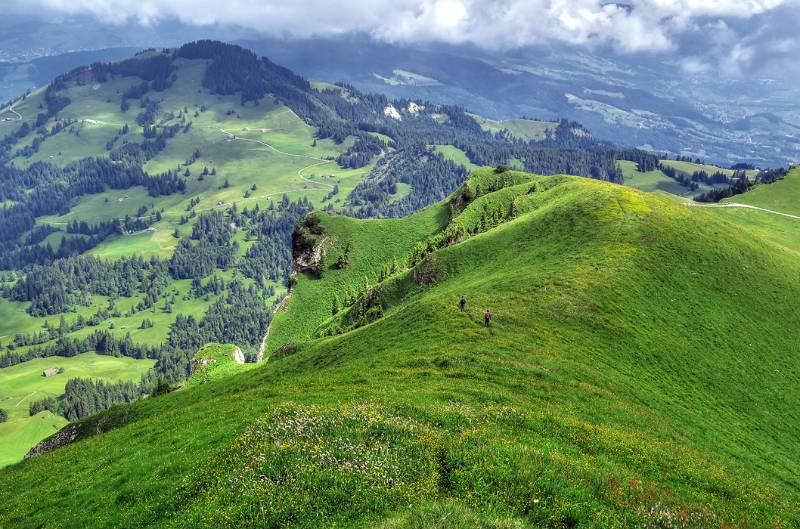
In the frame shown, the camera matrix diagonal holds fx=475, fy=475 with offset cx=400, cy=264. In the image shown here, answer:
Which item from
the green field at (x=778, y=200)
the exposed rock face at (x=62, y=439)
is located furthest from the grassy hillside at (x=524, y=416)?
the green field at (x=778, y=200)

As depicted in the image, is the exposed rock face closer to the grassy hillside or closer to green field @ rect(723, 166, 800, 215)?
the grassy hillside

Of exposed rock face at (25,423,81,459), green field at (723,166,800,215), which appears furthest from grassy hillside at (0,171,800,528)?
green field at (723,166,800,215)

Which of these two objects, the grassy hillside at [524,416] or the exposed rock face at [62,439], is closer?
the grassy hillside at [524,416]

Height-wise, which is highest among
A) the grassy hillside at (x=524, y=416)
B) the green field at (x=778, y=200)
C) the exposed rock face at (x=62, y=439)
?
the green field at (x=778, y=200)

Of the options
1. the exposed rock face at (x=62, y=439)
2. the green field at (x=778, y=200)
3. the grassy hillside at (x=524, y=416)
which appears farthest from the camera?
the green field at (x=778, y=200)

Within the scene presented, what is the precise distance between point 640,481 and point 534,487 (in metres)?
7.44

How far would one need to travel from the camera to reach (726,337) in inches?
2520

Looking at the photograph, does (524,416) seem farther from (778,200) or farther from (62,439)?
(778,200)

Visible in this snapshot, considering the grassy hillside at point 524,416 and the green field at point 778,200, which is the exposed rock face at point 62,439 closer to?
the grassy hillside at point 524,416

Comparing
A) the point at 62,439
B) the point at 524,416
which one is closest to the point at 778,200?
the point at 524,416

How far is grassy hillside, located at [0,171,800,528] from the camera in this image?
2339 centimetres

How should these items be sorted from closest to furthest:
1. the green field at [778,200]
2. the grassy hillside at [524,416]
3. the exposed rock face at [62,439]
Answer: the grassy hillside at [524,416], the exposed rock face at [62,439], the green field at [778,200]

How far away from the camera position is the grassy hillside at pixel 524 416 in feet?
76.7

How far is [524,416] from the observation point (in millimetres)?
33156
